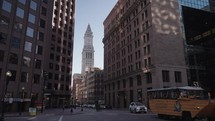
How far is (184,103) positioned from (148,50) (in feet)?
122

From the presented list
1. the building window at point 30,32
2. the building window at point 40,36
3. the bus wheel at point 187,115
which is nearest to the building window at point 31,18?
the building window at point 30,32

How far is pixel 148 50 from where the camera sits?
181ft

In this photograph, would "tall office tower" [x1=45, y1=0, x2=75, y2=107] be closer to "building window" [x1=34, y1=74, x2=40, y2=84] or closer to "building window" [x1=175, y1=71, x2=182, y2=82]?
"building window" [x1=34, y1=74, x2=40, y2=84]

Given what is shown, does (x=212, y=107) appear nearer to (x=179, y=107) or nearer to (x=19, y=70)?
(x=179, y=107)

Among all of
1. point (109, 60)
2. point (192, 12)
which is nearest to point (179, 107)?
point (192, 12)

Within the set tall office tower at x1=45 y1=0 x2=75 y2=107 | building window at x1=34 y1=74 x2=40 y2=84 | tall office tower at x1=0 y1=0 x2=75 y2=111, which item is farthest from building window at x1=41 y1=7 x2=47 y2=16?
building window at x1=34 y1=74 x2=40 y2=84

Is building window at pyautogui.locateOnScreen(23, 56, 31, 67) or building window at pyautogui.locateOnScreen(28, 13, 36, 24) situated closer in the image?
building window at pyautogui.locateOnScreen(23, 56, 31, 67)

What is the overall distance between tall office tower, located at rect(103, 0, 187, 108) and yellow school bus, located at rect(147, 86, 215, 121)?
27309 millimetres

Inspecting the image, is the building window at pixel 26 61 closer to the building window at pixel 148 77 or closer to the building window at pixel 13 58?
the building window at pixel 13 58

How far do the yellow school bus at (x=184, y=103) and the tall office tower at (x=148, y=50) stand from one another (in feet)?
89.6

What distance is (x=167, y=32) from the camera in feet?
181

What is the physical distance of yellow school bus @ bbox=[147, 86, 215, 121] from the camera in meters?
17.3

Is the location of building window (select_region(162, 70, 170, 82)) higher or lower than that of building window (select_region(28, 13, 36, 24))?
lower

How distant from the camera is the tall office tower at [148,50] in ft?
171
